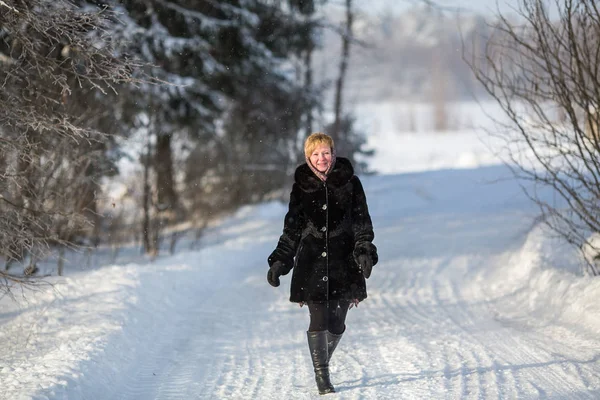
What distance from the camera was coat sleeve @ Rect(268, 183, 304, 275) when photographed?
16.3 feet

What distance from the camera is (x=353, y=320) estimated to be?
750cm

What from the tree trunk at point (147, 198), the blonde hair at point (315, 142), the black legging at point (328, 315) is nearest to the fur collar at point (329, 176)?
the blonde hair at point (315, 142)

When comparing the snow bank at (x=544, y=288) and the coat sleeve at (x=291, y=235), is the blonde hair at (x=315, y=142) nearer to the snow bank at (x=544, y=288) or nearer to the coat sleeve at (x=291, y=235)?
the coat sleeve at (x=291, y=235)

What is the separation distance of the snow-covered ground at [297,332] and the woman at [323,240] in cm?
58

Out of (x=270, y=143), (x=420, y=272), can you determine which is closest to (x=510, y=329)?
(x=420, y=272)

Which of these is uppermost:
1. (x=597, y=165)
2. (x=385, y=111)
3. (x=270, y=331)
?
(x=385, y=111)

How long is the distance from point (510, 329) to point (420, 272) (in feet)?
12.2

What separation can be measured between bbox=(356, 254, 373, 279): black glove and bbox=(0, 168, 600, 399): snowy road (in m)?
0.87

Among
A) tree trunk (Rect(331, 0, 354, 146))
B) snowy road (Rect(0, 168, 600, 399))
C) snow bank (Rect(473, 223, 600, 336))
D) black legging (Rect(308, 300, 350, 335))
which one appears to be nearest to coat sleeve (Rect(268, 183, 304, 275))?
black legging (Rect(308, 300, 350, 335))

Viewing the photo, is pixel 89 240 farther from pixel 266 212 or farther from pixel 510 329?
pixel 510 329

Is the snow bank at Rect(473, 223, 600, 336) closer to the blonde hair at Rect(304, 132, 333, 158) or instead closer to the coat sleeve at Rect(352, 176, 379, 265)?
the coat sleeve at Rect(352, 176, 379, 265)

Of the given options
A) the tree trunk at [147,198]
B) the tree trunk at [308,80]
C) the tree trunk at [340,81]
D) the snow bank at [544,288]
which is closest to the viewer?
the snow bank at [544,288]

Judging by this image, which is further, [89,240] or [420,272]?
[89,240]

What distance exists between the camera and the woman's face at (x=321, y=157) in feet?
15.9
